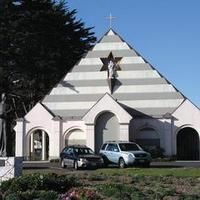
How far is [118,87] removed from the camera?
2208 inches

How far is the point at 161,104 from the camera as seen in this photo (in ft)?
181

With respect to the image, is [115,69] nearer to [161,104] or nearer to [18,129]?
[161,104]

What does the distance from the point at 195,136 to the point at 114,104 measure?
850cm

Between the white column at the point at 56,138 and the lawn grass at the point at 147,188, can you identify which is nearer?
the lawn grass at the point at 147,188

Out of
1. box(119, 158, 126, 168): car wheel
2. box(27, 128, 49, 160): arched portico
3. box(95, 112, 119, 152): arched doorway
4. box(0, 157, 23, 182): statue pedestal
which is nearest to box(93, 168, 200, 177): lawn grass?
box(0, 157, 23, 182): statue pedestal

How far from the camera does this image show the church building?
5372 cm

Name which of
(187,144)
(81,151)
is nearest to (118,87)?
(187,144)

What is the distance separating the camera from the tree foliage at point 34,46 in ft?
184

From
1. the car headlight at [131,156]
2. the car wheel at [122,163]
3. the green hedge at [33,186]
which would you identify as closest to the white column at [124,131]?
the car wheel at [122,163]

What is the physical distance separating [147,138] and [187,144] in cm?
423

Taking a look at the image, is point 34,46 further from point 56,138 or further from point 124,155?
point 124,155

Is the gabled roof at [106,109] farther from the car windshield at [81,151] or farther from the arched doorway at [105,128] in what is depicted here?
the car windshield at [81,151]

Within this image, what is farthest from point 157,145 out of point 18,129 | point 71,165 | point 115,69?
point 71,165

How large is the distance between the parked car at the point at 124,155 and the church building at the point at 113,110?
1211 centimetres
